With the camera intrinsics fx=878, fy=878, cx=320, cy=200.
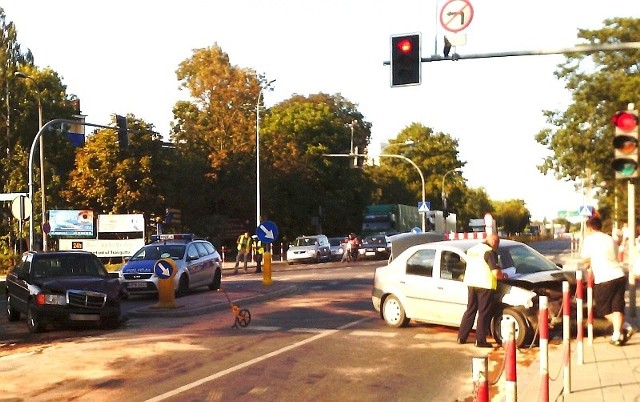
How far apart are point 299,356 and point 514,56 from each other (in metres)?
6.45

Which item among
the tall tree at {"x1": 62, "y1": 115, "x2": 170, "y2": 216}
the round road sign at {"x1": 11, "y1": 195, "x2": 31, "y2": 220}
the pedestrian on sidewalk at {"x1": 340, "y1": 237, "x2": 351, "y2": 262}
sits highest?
the tall tree at {"x1": 62, "y1": 115, "x2": 170, "y2": 216}

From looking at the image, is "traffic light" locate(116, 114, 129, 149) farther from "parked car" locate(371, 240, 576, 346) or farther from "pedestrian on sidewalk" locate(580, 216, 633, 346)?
"pedestrian on sidewalk" locate(580, 216, 633, 346)

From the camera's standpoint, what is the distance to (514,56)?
14891 millimetres

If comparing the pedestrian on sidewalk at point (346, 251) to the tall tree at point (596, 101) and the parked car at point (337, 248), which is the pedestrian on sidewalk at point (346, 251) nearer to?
the parked car at point (337, 248)

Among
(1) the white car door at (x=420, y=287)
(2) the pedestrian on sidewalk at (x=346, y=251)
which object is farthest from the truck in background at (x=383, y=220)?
(1) the white car door at (x=420, y=287)

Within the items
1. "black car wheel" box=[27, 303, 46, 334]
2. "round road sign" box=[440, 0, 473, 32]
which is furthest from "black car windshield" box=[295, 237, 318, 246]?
"round road sign" box=[440, 0, 473, 32]

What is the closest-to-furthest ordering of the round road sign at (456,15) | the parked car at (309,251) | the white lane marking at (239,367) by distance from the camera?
the white lane marking at (239,367) < the round road sign at (456,15) < the parked car at (309,251)

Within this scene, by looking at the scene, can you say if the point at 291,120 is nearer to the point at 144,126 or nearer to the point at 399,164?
the point at 144,126

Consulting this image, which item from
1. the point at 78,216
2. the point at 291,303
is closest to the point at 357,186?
the point at 78,216

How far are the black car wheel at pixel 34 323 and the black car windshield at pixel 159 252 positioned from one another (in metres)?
8.63

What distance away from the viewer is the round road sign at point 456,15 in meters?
15.0

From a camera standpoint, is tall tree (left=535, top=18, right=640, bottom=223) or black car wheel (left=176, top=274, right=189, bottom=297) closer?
black car wheel (left=176, top=274, right=189, bottom=297)

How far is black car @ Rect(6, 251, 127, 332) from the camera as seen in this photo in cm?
1595

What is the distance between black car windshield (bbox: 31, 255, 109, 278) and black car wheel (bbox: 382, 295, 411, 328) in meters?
5.77
